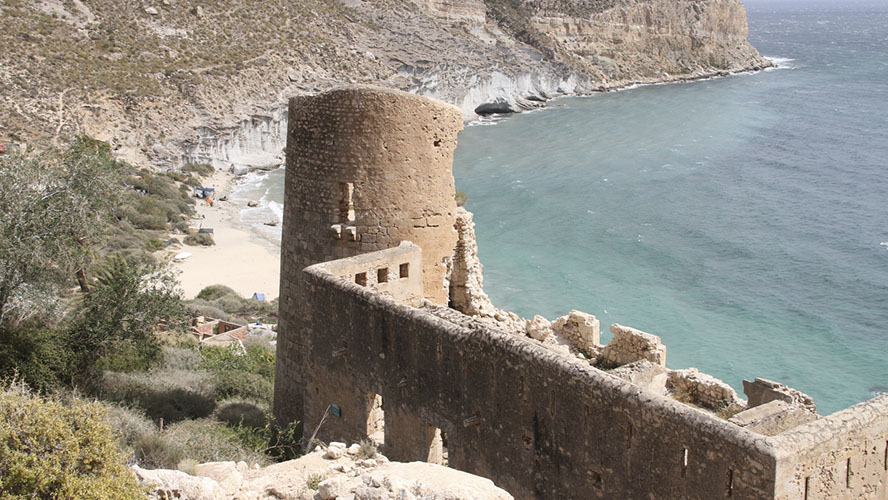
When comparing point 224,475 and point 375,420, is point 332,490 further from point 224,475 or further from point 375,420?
point 375,420

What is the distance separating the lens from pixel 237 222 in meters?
44.2

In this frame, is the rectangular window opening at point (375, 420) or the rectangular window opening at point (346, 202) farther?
the rectangular window opening at point (346, 202)

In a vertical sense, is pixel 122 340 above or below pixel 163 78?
below

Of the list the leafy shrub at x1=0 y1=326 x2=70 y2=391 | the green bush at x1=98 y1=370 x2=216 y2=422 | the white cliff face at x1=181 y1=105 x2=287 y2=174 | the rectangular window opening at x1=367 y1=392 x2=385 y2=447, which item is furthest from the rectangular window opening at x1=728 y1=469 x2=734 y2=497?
the white cliff face at x1=181 y1=105 x2=287 y2=174

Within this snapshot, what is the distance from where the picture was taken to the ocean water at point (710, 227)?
31.1m

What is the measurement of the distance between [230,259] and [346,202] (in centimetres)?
2776

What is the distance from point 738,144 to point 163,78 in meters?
40.4

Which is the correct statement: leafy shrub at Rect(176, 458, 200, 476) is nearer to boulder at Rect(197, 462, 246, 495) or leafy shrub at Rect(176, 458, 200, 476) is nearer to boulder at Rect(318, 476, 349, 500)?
boulder at Rect(197, 462, 246, 495)

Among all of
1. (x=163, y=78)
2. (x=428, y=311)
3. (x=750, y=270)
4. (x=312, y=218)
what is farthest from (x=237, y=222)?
(x=428, y=311)

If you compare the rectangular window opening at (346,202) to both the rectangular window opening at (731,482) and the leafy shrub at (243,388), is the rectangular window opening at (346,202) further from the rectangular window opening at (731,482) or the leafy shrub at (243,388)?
the rectangular window opening at (731,482)

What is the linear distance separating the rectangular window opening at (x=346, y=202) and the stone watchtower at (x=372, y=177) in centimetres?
1

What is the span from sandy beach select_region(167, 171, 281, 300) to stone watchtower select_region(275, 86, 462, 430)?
71.1ft

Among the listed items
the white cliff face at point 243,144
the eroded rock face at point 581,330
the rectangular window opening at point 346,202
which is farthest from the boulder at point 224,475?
the white cliff face at point 243,144

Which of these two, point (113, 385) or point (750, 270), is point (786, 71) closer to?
point (750, 270)
